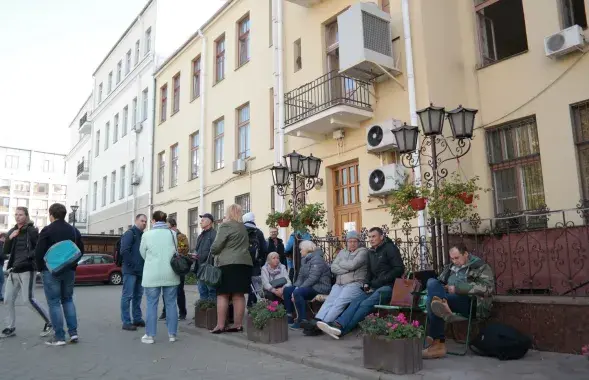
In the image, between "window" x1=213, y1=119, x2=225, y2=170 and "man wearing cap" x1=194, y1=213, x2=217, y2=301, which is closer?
"man wearing cap" x1=194, y1=213, x2=217, y2=301

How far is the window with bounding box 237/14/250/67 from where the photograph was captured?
18859mm

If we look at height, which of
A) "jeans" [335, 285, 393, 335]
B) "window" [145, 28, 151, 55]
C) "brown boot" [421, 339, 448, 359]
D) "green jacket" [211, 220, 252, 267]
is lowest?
"brown boot" [421, 339, 448, 359]

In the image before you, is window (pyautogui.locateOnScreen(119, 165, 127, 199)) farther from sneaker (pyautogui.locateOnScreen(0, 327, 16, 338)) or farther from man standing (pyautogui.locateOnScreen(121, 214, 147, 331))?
sneaker (pyautogui.locateOnScreen(0, 327, 16, 338))

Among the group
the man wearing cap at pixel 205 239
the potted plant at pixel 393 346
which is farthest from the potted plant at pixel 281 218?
the potted plant at pixel 393 346

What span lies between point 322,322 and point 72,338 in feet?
11.7

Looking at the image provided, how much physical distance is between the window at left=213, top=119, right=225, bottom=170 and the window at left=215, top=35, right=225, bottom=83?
5.72ft

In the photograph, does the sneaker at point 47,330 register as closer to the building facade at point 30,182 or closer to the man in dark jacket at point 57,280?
the man in dark jacket at point 57,280

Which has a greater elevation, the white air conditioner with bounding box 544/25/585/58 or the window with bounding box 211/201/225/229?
the white air conditioner with bounding box 544/25/585/58

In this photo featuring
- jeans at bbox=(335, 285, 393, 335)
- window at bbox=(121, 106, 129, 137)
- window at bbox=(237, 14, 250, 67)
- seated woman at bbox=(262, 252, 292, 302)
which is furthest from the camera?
window at bbox=(121, 106, 129, 137)

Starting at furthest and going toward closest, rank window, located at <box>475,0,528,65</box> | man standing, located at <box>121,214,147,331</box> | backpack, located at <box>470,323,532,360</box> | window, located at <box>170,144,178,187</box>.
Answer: window, located at <box>170,144,178,187</box> → window, located at <box>475,0,528,65</box> → man standing, located at <box>121,214,147,331</box> → backpack, located at <box>470,323,532,360</box>

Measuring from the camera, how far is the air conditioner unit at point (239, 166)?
17.6m

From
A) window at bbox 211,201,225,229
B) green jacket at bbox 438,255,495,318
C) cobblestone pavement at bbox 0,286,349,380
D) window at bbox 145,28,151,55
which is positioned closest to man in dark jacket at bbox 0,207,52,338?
cobblestone pavement at bbox 0,286,349,380

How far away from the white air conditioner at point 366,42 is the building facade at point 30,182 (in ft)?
250

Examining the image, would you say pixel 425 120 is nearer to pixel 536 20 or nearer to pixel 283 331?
pixel 283 331
